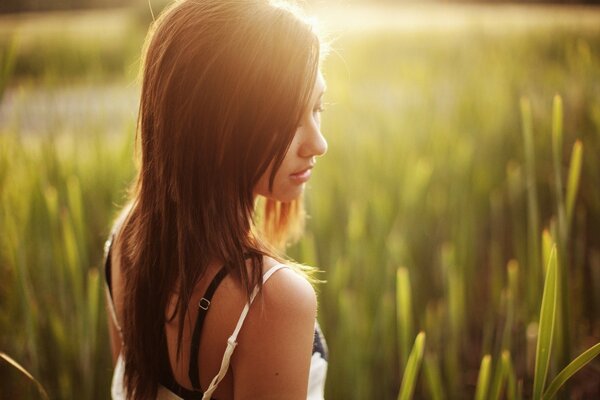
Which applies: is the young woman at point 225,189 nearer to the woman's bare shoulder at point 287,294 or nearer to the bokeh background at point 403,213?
the woman's bare shoulder at point 287,294

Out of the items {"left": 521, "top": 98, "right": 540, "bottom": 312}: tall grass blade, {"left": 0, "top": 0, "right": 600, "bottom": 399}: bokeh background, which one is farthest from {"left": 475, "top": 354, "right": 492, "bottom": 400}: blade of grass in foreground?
{"left": 521, "top": 98, "right": 540, "bottom": 312}: tall grass blade

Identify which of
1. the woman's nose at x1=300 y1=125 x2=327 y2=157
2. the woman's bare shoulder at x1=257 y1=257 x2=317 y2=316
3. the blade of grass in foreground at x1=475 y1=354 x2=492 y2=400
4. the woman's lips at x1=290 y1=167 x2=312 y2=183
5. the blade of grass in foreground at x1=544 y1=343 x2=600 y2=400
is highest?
the woman's nose at x1=300 y1=125 x2=327 y2=157

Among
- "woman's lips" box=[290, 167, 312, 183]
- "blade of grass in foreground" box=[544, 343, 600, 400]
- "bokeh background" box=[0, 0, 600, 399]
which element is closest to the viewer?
"blade of grass in foreground" box=[544, 343, 600, 400]

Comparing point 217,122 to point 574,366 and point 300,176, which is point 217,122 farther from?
point 574,366

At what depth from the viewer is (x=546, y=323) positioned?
20.9 inches

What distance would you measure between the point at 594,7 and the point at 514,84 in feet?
1.83

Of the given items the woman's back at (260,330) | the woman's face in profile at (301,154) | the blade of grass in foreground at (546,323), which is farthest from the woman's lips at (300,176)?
the blade of grass in foreground at (546,323)

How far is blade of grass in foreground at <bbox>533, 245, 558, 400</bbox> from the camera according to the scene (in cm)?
52

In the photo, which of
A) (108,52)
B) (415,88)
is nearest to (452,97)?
(415,88)

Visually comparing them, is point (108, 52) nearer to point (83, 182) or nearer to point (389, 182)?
point (83, 182)

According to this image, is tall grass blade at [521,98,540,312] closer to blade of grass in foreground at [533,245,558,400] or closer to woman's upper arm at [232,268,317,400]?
blade of grass in foreground at [533,245,558,400]

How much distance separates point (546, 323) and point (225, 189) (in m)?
0.34

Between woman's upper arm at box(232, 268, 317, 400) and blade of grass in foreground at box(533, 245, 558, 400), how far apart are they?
0.22m

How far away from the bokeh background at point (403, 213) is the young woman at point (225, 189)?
0.18m
